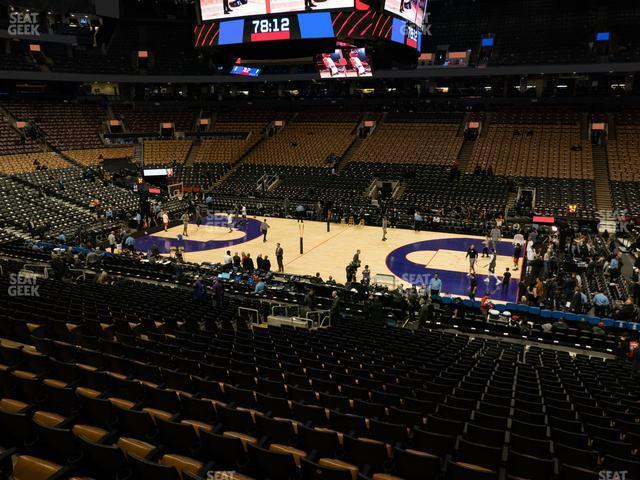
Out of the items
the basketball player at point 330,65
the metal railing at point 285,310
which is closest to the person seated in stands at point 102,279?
the metal railing at point 285,310

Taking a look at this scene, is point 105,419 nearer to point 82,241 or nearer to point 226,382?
point 226,382

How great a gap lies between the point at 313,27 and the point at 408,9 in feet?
13.3

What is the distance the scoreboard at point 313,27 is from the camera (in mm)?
17781

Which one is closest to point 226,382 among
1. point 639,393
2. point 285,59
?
point 639,393

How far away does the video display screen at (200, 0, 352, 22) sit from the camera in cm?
1716

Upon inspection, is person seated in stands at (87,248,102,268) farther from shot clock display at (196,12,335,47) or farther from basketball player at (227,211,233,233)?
shot clock display at (196,12,335,47)

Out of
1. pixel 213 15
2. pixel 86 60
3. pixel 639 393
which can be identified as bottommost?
pixel 639 393

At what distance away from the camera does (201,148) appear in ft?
157

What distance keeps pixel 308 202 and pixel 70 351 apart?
30.0 meters
